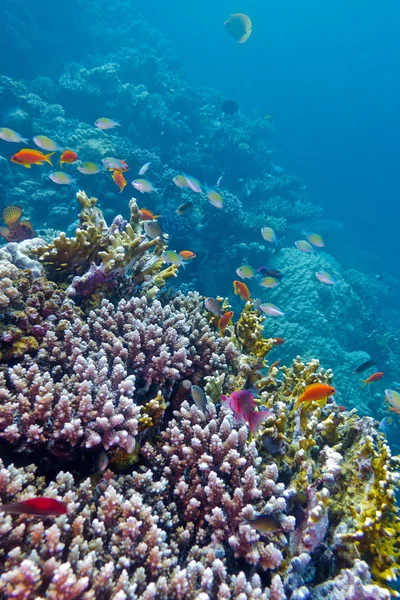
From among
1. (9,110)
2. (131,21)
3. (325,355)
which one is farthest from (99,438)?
(131,21)

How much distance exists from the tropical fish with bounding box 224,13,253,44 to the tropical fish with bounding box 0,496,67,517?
42.8 feet

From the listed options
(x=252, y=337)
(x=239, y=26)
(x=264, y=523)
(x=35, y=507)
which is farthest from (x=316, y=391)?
(x=239, y=26)

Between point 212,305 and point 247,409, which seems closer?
point 247,409

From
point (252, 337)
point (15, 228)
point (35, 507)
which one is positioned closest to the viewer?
point (35, 507)

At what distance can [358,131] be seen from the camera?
50844 mm

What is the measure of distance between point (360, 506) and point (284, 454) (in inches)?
27.6

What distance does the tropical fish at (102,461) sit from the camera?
2.32 meters

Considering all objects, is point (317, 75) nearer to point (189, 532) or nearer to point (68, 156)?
point (68, 156)

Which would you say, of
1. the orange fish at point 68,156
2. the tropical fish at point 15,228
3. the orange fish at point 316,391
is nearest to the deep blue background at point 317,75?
the orange fish at point 68,156

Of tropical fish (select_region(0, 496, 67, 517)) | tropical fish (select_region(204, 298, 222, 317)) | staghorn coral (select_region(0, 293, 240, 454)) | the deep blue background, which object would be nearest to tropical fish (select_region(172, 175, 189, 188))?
tropical fish (select_region(204, 298, 222, 317))

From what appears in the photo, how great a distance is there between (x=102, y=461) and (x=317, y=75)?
7091 cm

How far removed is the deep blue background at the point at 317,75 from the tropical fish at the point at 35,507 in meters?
43.6

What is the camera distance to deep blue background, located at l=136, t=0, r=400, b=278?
1805 inches

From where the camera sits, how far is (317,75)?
186 ft
